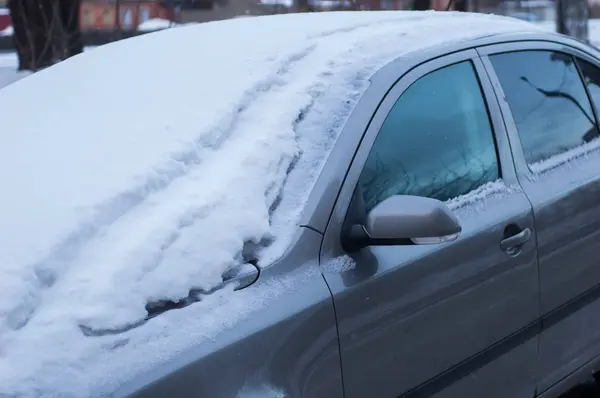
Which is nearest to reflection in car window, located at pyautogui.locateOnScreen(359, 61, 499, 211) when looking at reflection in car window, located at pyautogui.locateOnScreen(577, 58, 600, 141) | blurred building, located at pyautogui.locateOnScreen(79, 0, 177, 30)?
reflection in car window, located at pyautogui.locateOnScreen(577, 58, 600, 141)

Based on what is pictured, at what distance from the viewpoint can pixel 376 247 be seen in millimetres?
2342

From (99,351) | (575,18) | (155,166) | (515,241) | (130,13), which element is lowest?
(130,13)

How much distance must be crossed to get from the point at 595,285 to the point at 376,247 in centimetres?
136

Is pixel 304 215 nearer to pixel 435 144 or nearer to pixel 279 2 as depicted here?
pixel 435 144

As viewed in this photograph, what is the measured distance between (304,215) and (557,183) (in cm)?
131

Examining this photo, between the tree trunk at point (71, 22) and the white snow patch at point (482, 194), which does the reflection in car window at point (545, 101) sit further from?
the tree trunk at point (71, 22)

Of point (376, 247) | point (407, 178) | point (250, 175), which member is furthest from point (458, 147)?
point (250, 175)

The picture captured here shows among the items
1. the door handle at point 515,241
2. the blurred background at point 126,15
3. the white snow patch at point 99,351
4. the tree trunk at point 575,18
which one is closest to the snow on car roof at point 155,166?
the white snow patch at point 99,351

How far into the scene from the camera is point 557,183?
3.10 meters

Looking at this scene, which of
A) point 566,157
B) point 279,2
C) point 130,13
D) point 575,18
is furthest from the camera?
point 279,2

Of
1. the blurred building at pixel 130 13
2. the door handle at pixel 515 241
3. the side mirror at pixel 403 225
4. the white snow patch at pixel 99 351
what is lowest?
the blurred building at pixel 130 13

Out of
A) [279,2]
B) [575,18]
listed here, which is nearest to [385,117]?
[575,18]

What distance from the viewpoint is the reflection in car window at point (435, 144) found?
98.8 inches

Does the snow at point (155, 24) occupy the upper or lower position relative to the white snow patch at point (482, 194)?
lower
